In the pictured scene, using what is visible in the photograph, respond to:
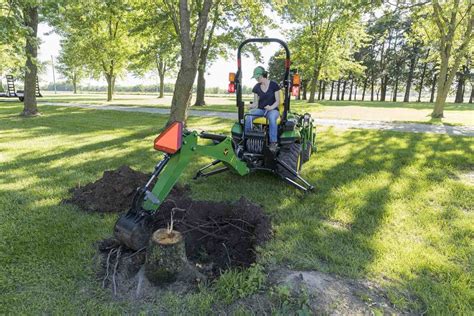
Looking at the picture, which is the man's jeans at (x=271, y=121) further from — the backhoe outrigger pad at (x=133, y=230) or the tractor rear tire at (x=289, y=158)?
the backhoe outrigger pad at (x=133, y=230)

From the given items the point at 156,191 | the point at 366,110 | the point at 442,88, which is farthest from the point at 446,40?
the point at 156,191

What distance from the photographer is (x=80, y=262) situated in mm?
3018

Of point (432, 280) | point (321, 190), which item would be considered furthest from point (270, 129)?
point (432, 280)

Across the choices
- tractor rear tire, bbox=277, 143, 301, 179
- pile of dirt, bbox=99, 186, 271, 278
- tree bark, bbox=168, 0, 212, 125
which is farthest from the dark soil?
tree bark, bbox=168, 0, 212, 125

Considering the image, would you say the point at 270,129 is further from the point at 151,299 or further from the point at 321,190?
the point at 151,299

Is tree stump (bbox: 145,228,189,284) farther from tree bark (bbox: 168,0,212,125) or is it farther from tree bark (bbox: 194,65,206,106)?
tree bark (bbox: 194,65,206,106)

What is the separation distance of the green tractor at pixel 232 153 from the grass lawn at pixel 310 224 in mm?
403

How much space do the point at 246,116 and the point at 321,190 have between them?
169cm

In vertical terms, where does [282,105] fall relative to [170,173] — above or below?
above

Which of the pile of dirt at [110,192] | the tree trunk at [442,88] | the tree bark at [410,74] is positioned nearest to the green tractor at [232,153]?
the pile of dirt at [110,192]

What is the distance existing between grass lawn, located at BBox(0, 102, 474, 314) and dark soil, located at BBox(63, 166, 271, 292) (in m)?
0.17

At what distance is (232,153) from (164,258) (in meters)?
1.87

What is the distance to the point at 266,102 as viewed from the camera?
5.29m

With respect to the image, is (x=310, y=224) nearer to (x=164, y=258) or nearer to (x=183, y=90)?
(x=164, y=258)
